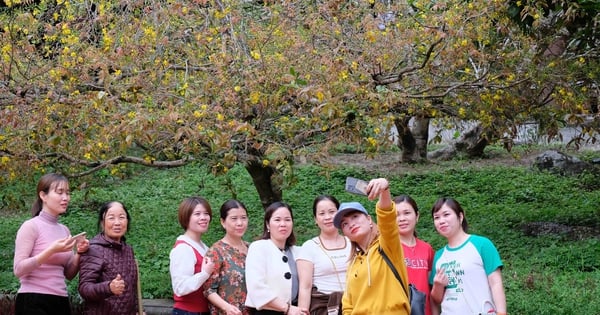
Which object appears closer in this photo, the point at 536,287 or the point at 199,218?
the point at 199,218

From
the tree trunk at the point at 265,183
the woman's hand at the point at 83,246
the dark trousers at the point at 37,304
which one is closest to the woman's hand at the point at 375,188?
the woman's hand at the point at 83,246

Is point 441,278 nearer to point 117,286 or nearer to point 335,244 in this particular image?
point 335,244

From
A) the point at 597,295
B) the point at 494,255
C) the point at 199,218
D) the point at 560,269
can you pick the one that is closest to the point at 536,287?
the point at 597,295

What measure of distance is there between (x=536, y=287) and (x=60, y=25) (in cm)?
493

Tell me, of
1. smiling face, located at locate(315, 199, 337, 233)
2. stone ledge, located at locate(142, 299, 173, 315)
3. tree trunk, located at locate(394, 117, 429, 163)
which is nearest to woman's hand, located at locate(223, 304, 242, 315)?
smiling face, located at locate(315, 199, 337, 233)

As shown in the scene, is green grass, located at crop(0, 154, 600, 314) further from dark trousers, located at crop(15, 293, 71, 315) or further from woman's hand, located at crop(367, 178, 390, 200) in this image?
woman's hand, located at crop(367, 178, 390, 200)

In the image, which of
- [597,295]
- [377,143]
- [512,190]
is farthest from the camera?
[512,190]

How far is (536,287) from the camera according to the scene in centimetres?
746

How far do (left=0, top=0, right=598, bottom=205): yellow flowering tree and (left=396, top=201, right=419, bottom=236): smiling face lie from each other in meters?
1.94

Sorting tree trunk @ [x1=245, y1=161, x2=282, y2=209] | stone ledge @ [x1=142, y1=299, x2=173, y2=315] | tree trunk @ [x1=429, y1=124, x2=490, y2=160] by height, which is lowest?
stone ledge @ [x1=142, y1=299, x2=173, y2=315]

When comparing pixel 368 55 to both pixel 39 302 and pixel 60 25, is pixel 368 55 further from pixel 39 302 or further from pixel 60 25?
pixel 39 302

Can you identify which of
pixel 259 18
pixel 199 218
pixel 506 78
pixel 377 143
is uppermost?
pixel 259 18

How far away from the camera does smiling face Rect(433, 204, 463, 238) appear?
4953mm

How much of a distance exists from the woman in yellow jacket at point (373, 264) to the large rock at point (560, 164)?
10.3 metres
